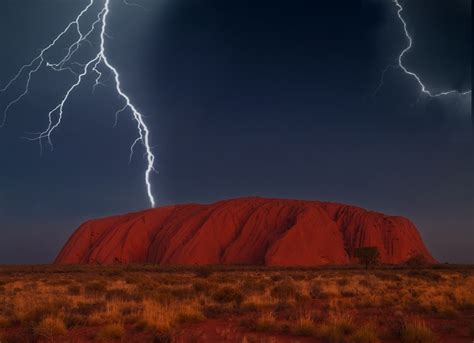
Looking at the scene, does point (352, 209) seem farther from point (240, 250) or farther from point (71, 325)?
point (71, 325)

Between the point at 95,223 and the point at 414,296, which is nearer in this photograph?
the point at 414,296

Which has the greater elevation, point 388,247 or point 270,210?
point 270,210

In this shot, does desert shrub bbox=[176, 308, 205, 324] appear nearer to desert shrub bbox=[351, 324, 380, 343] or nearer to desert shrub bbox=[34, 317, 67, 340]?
desert shrub bbox=[34, 317, 67, 340]

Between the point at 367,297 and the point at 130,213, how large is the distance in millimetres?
75951

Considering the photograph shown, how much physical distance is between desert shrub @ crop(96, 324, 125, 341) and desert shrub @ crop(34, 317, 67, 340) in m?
1.04

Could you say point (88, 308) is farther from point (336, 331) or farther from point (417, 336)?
point (417, 336)

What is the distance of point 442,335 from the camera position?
9.86 meters

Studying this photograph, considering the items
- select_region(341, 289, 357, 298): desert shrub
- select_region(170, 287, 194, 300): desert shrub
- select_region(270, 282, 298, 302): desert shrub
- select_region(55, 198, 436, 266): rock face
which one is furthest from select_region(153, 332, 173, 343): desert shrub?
select_region(55, 198, 436, 266): rock face

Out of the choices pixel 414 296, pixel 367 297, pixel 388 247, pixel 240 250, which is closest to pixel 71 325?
pixel 367 297

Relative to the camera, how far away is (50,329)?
10117mm

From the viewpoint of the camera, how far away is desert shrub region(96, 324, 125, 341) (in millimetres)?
9711

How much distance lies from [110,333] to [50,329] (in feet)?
4.67

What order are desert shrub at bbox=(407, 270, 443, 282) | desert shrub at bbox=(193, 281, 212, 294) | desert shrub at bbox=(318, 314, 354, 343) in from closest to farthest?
desert shrub at bbox=(318, 314, 354, 343) → desert shrub at bbox=(193, 281, 212, 294) → desert shrub at bbox=(407, 270, 443, 282)

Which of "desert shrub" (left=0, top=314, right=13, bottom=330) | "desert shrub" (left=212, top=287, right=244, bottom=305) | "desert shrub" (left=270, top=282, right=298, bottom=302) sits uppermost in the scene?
"desert shrub" (left=0, top=314, right=13, bottom=330)
